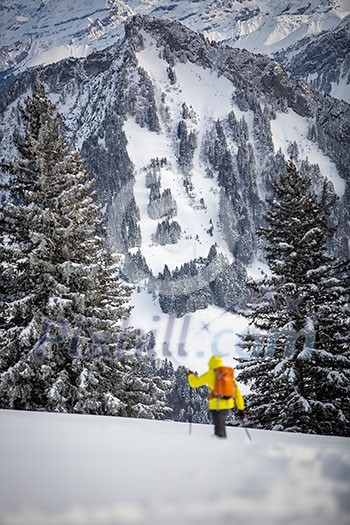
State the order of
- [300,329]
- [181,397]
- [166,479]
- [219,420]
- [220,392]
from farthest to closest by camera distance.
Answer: [181,397] < [300,329] < [219,420] < [220,392] < [166,479]

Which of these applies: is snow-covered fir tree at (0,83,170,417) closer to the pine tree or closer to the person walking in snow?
the pine tree

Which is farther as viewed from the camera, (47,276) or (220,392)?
(47,276)

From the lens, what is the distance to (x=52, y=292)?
9859mm

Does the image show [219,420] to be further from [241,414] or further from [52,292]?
[52,292]

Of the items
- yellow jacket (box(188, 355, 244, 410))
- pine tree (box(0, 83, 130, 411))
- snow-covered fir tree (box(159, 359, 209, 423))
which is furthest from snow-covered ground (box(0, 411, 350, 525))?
snow-covered fir tree (box(159, 359, 209, 423))

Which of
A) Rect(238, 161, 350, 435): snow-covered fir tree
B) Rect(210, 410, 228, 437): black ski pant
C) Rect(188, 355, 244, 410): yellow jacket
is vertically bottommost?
Rect(210, 410, 228, 437): black ski pant

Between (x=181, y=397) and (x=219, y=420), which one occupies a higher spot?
(x=181, y=397)

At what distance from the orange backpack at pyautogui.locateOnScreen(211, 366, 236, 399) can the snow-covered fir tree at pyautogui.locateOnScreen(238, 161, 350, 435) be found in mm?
4120

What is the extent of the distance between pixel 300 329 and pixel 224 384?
489cm

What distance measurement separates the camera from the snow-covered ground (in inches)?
136

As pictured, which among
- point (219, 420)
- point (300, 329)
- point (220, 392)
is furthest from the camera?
point (300, 329)

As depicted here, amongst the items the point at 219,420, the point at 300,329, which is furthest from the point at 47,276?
the point at 300,329

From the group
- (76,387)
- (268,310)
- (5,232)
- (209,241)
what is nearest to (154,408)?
(76,387)

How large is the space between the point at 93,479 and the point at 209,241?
192 metres
